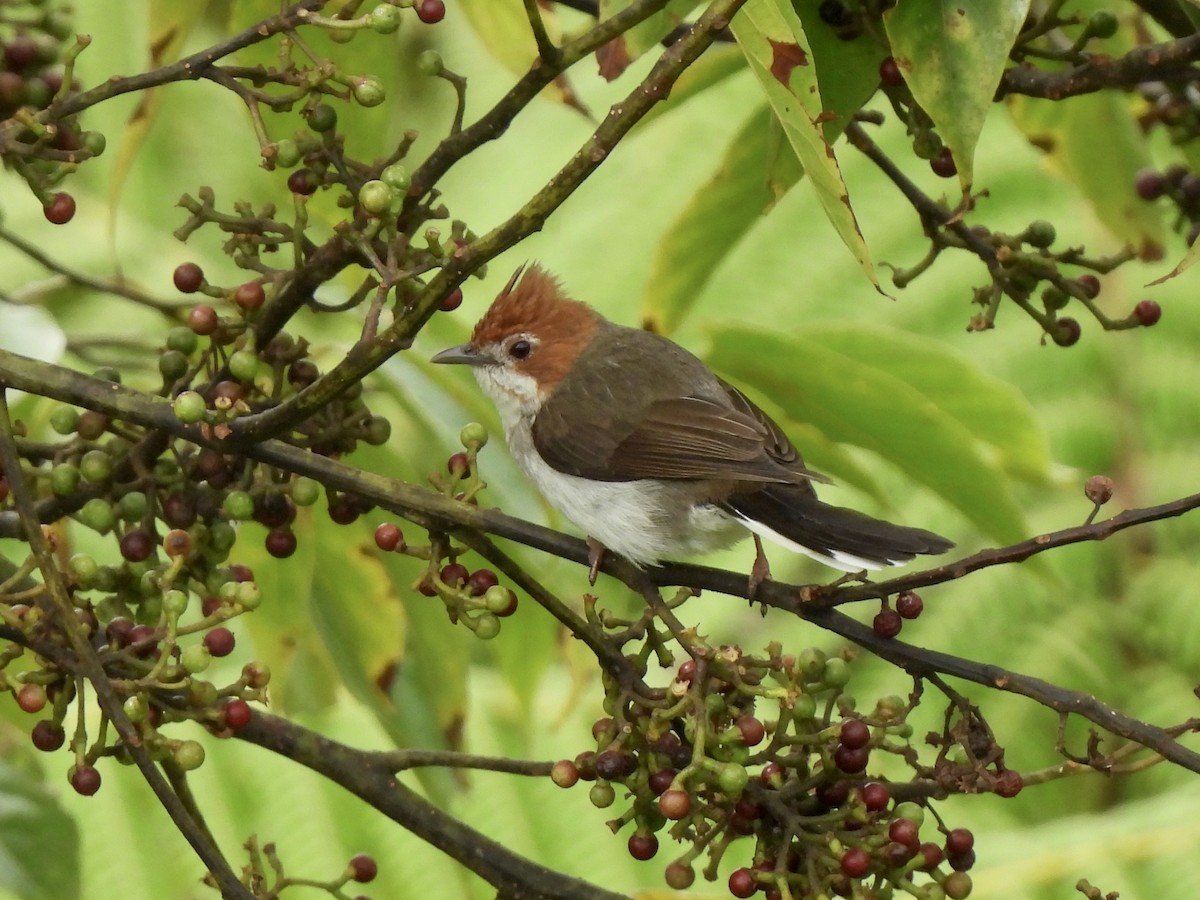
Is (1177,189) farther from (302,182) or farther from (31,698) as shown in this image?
(31,698)

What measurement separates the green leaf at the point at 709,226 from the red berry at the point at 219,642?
1.11 meters

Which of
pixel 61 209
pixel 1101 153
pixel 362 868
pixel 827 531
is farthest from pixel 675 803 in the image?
pixel 1101 153

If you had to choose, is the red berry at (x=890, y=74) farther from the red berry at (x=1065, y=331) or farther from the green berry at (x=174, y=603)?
the green berry at (x=174, y=603)

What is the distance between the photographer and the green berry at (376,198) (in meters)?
1.84

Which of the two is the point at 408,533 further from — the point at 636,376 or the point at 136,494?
the point at 636,376

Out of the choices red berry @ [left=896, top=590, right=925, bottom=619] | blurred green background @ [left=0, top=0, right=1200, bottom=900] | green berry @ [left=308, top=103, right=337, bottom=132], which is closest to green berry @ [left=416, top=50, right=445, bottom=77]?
green berry @ [left=308, top=103, right=337, bottom=132]

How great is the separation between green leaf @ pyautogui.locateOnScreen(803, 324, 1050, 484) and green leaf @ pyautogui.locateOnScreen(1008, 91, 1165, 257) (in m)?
0.43

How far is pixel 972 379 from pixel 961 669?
Result: 1.19 m

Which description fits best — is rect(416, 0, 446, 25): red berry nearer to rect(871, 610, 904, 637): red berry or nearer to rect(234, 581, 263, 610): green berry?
rect(234, 581, 263, 610): green berry

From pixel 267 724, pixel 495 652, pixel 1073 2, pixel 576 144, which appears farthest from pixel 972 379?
pixel 576 144

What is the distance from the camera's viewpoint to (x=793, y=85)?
1.72m

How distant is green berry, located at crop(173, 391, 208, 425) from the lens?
1.80 metres

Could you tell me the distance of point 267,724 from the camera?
2188 millimetres

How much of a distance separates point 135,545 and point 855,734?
3.28 ft
